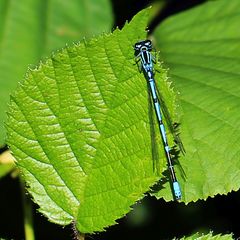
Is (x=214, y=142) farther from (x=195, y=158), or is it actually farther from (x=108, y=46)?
(x=108, y=46)

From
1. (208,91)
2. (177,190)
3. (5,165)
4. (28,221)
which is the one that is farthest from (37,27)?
(177,190)

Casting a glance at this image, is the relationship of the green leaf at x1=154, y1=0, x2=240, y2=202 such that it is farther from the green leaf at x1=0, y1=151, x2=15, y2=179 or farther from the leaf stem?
the green leaf at x1=0, y1=151, x2=15, y2=179

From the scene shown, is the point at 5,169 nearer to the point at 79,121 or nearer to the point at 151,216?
the point at 79,121

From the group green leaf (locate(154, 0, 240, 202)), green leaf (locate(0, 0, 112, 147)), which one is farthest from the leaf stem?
green leaf (locate(0, 0, 112, 147))

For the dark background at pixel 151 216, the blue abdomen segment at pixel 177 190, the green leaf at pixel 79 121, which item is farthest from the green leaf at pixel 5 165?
the dark background at pixel 151 216

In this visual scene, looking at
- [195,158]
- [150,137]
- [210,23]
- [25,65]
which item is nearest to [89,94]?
[150,137]

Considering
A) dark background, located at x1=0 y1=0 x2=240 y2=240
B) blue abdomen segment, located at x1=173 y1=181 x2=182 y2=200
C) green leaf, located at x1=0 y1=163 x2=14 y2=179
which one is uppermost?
dark background, located at x1=0 y1=0 x2=240 y2=240
